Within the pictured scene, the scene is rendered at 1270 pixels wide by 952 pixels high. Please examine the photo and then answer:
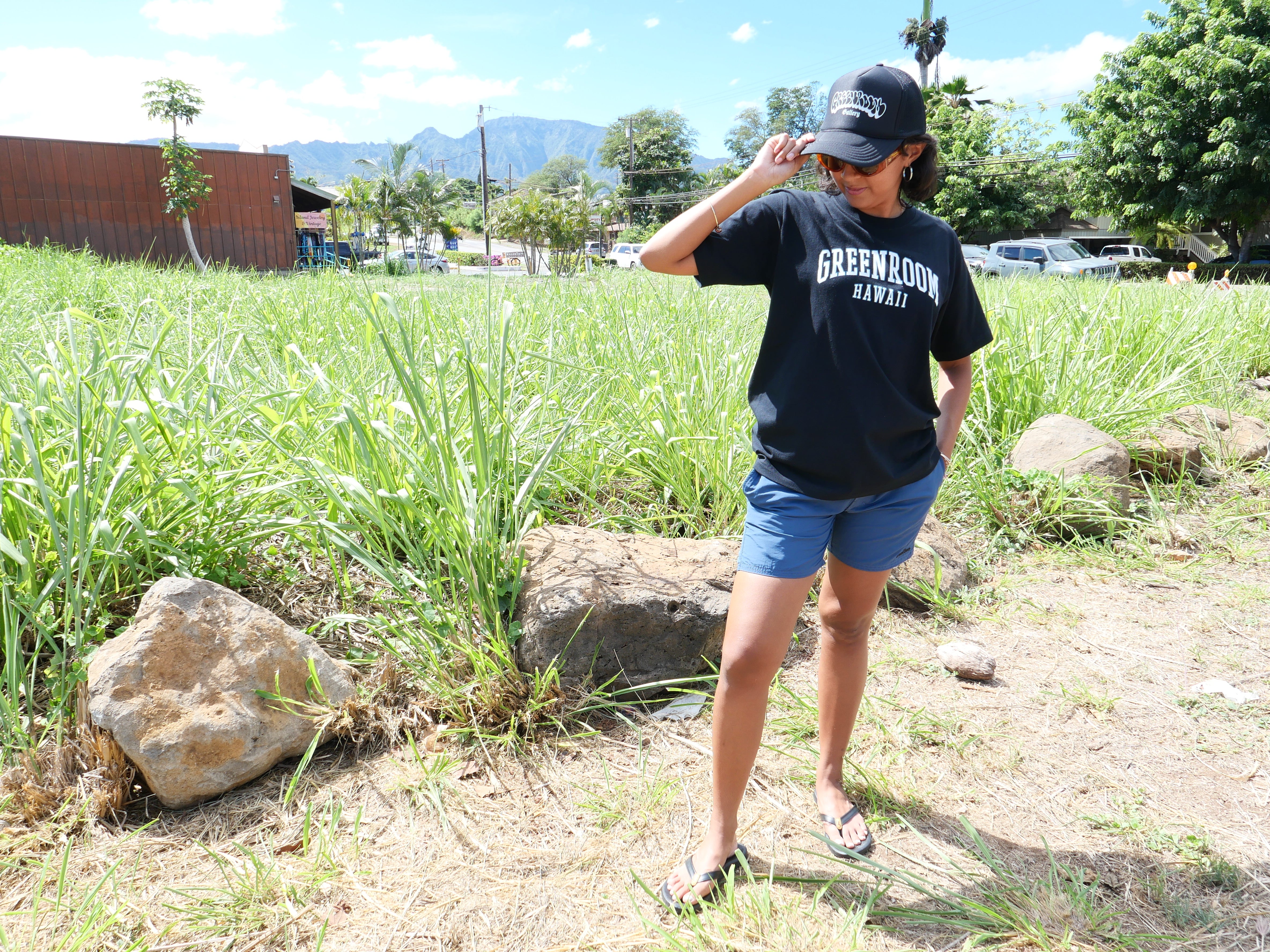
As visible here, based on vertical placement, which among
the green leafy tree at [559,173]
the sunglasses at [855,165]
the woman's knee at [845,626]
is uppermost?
the green leafy tree at [559,173]

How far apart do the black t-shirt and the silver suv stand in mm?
18604

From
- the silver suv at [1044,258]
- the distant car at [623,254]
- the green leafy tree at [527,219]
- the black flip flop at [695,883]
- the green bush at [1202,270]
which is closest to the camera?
the black flip flop at [695,883]

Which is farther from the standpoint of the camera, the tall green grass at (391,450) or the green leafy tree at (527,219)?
the green leafy tree at (527,219)

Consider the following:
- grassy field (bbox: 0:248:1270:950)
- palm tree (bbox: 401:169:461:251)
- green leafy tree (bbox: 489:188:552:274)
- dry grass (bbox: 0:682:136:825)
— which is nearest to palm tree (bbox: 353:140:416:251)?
palm tree (bbox: 401:169:461:251)

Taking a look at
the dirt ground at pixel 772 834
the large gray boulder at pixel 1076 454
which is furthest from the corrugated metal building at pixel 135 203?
the dirt ground at pixel 772 834

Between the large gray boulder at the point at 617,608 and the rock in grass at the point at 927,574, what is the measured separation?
2.53 ft

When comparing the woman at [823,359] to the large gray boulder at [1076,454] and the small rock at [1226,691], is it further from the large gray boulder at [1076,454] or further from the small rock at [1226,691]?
the large gray boulder at [1076,454]

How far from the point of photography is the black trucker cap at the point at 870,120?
1.37 m

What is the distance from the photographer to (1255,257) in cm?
2266

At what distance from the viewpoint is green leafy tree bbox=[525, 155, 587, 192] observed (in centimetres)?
8325

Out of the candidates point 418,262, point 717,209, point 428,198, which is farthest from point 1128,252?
point 717,209

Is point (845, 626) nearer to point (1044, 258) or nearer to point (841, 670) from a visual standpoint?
point (841, 670)

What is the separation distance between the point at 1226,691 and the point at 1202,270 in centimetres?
1964

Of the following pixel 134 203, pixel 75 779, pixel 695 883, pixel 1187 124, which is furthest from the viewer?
pixel 134 203
